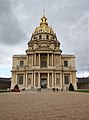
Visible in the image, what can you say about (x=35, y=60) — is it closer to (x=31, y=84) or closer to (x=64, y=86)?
(x=31, y=84)

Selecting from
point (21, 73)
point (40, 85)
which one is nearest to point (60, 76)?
point (40, 85)

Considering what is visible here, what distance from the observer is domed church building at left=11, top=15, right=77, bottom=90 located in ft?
196

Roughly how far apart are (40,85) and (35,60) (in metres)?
8.87

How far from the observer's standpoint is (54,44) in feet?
225

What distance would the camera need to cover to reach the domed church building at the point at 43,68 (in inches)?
2357

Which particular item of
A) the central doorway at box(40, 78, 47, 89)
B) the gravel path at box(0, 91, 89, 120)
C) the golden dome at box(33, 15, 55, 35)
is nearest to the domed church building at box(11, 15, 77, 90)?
the central doorway at box(40, 78, 47, 89)

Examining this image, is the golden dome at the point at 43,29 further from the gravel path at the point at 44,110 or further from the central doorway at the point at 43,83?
the gravel path at the point at 44,110

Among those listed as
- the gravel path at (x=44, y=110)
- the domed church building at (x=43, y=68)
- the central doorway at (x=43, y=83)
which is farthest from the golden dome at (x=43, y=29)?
the gravel path at (x=44, y=110)

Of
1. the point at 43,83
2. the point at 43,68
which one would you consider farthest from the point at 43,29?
the point at 43,83

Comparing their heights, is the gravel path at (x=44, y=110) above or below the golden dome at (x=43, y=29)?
below

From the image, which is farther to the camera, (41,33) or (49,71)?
(41,33)

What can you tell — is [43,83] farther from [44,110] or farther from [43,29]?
[44,110]

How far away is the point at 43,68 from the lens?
60594 millimetres

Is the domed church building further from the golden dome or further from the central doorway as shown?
the golden dome
